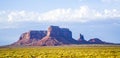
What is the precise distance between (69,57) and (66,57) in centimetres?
62

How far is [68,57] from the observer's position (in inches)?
2221

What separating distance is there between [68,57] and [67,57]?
216 millimetres

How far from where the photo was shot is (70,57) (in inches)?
2215

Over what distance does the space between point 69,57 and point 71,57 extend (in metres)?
0.47

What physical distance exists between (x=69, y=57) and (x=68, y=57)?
19cm

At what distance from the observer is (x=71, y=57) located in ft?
184

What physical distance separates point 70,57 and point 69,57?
0.80 feet

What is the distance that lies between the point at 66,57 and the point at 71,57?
0.95 meters

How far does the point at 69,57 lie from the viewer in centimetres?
5641

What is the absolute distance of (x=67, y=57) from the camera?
185 ft

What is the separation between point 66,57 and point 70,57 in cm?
77
